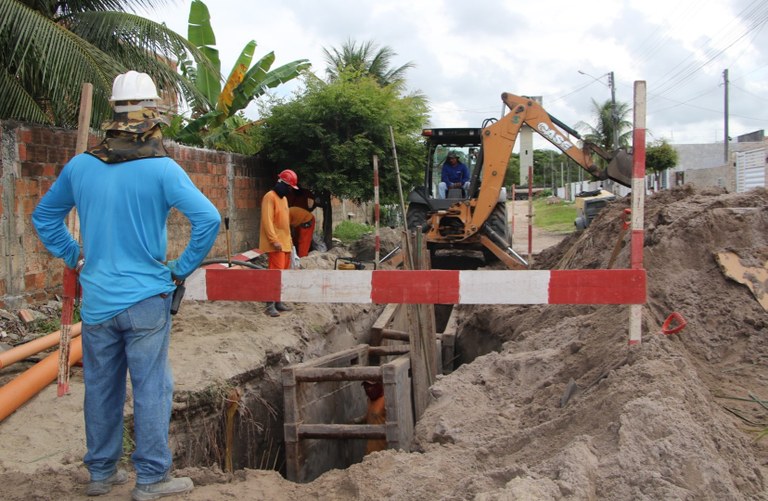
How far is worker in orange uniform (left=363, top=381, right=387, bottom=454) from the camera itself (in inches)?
246

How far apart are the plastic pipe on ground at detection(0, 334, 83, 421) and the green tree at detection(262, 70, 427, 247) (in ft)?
31.2

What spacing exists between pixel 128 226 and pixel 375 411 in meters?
3.85

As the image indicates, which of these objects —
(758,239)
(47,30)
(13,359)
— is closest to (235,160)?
(47,30)

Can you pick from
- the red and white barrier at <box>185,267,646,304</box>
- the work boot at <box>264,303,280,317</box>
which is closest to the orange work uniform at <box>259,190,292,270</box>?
the work boot at <box>264,303,280,317</box>

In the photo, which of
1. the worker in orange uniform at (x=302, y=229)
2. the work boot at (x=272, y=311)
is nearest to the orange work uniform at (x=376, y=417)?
the work boot at (x=272, y=311)

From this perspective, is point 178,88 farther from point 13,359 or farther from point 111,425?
point 111,425

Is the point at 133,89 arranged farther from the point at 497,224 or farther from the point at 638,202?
the point at 497,224

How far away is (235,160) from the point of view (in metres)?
12.5

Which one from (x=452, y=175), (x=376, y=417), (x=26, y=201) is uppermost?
(x=452, y=175)

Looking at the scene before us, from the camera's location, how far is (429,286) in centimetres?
394

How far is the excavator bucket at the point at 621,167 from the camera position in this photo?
9062 millimetres

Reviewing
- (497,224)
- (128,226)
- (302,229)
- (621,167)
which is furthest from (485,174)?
(128,226)

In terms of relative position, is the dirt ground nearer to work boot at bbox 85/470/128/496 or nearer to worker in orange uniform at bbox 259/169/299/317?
work boot at bbox 85/470/128/496

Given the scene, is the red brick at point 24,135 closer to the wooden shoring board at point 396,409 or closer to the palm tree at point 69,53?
the palm tree at point 69,53
